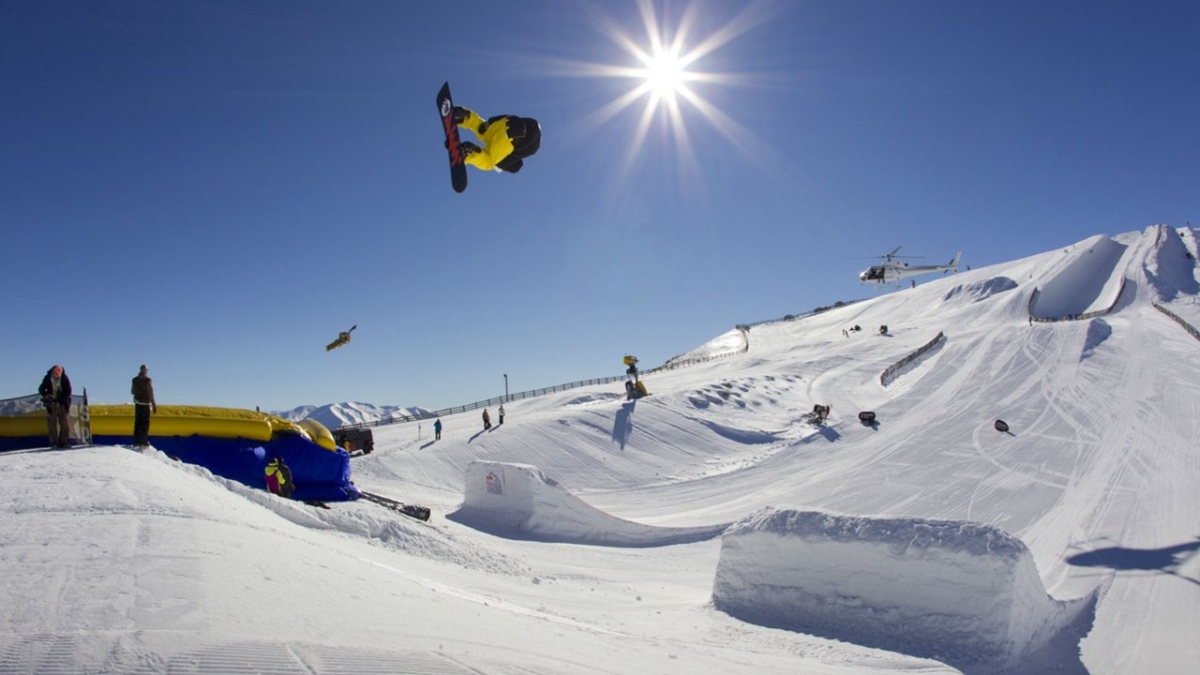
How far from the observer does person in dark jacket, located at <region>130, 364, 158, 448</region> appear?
947 centimetres

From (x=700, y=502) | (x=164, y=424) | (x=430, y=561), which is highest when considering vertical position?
(x=700, y=502)

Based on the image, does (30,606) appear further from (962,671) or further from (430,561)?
(962,671)

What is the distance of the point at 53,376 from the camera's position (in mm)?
9102

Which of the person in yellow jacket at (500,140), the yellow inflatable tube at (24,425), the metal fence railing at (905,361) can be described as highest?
the metal fence railing at (905,361)

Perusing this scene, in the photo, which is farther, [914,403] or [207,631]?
[914,403]

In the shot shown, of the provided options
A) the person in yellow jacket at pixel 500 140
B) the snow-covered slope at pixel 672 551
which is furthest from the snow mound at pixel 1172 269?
the person in yellow jacket at pixel 500 140

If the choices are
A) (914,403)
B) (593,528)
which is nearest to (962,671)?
(593,528)

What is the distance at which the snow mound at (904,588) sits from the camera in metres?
7.07

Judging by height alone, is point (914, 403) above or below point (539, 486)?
above

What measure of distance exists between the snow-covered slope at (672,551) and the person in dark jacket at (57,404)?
5.95 ft

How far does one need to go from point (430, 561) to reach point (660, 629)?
3684mm

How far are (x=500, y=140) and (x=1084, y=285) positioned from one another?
67489 millimetres

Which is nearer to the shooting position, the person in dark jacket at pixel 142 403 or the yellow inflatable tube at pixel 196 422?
the person in dark jacket at pixel 142 403

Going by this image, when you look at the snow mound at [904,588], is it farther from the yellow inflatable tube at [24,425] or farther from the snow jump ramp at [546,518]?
the yellow inflatable tube at [24,425]
